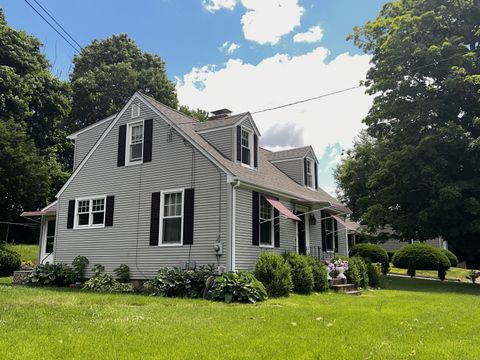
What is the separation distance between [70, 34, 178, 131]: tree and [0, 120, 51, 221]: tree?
31.3ft

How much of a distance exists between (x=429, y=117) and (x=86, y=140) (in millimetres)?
15349

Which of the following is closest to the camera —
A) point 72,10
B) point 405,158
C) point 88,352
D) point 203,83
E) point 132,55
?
point 88,352

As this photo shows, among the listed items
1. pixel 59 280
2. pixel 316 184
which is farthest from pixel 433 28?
pixel 59 280

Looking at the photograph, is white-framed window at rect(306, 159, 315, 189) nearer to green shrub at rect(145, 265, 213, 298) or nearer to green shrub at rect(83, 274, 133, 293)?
green shrub at rect(145, 265, 213, 298)

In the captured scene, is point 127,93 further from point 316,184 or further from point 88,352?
point 88,352

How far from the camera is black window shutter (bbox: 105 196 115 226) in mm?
15400

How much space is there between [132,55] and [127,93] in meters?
5.67

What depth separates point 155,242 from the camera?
46.4 ft

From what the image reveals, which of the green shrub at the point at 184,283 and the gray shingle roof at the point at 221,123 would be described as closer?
the green shrub at the point at 184,283

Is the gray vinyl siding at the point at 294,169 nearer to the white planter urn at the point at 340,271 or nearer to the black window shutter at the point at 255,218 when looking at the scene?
the white planter urn at the point at 340,271

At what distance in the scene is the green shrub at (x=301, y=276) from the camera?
13.5 meters

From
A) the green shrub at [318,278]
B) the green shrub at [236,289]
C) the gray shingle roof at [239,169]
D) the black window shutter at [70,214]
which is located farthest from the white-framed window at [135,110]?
the green shrub at [318,278]

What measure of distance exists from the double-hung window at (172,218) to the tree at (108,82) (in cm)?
2294

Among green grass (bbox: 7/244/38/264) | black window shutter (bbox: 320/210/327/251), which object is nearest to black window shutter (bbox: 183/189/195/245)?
black window shutter (bbox: 320/210/327/251)
